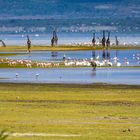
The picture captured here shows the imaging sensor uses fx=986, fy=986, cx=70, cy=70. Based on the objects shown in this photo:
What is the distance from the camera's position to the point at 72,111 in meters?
32.2

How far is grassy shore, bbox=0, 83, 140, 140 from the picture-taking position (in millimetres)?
26719

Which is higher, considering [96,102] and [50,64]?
[96,102]

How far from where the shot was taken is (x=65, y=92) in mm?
40844

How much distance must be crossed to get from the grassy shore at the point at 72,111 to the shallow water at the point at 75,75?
3.05 m

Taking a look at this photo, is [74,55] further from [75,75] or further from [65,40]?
[65,40]

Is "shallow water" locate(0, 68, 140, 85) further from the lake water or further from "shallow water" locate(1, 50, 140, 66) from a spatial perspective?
the lake water

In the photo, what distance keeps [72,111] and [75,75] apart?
20061mm

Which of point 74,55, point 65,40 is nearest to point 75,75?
point 74,55

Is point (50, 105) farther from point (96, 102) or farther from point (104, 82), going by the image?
point (104, 82)

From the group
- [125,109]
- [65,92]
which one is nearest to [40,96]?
[65,92]

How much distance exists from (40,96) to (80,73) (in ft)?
51.9

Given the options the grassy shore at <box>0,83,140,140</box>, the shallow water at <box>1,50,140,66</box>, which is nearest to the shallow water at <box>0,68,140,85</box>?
the grassy shore at <box>0,83,140,140</box>

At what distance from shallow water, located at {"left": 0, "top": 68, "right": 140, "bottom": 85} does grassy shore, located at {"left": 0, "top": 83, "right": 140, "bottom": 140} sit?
305cm

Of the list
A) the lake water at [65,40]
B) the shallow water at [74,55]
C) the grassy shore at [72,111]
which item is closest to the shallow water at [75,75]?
the grassy shore at [72,111]
